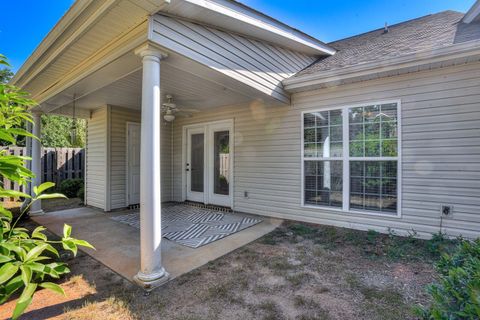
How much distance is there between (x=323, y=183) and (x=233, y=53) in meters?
2.86

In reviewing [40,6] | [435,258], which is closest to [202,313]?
[435,258]

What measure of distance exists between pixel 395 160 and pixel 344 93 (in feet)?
4.73

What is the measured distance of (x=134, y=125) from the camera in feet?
21.6

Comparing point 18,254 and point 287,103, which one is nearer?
point 18,254

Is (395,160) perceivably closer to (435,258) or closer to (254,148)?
(435,258)

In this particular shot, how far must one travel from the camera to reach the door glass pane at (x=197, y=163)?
6707 millimetres

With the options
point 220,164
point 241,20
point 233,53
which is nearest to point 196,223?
Answer: point 220,164

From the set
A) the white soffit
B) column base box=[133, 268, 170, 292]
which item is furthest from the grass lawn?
the white soffit

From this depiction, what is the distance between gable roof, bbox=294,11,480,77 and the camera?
377 centimetres

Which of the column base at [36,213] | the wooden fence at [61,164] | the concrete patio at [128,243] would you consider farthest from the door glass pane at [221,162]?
the wooden fence at [61,164]

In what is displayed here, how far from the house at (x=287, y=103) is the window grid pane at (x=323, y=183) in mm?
20

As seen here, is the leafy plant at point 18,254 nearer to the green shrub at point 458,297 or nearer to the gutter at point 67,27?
the green shrub at point 458,297

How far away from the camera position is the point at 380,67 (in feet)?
12.6

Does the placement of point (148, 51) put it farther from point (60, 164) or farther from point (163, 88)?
point (60, 164)
